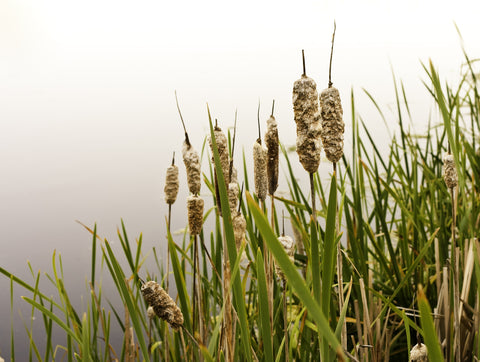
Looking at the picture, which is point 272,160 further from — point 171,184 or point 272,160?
point 171,184

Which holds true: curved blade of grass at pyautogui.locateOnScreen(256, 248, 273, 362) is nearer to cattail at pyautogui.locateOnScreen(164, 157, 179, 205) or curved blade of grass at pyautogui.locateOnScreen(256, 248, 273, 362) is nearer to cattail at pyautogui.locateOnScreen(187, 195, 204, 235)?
cattail at pyautogui.locateOnScreen(187, 195, 204, 235)

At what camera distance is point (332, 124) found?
1.61 feet

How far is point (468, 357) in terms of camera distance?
925 millimetres

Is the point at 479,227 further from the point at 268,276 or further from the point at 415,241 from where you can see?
the point at 268,276

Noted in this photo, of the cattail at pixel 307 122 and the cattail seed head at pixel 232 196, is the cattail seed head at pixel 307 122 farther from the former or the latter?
the cattail seed head at pixel 232 196

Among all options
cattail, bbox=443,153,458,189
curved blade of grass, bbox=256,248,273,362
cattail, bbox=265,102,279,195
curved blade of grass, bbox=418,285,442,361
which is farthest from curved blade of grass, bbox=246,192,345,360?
cattail, bbox=443,153,458,189

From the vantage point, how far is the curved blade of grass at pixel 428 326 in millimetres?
271

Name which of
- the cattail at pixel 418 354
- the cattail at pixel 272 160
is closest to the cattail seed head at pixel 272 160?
the cattail at pixel 272 160

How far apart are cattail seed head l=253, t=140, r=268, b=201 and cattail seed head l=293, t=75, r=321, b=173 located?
0.47 feet

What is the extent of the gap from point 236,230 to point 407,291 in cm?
80

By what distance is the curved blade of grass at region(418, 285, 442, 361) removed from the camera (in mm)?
271

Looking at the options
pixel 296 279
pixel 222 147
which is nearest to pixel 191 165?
pixel 222 147

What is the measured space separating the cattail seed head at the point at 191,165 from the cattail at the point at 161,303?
0.15 m

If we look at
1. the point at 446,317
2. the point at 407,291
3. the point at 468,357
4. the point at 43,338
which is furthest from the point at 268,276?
the point at 43,338
